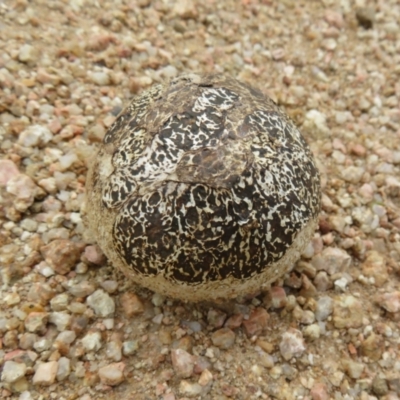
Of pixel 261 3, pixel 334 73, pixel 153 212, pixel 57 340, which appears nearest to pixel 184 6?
pixel 261 3

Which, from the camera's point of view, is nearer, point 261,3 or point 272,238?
point 272,238

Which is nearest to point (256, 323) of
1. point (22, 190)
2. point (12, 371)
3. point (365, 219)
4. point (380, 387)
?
point (380, 387)

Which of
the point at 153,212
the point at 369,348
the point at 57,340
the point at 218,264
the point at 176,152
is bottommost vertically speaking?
the point at 57,340

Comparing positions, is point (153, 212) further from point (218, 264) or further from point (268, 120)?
point (268, 120)

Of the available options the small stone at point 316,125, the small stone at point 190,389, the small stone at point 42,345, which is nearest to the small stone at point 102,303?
the small stone at point 42,345

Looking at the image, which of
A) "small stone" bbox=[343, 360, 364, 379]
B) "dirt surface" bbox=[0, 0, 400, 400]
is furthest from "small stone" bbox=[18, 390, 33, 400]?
"small stone" bbox=[343, 360, 364, 379]

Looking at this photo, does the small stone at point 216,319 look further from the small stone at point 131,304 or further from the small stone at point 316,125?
the small stone at point 316,125

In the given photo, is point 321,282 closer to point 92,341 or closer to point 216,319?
point 216,319
